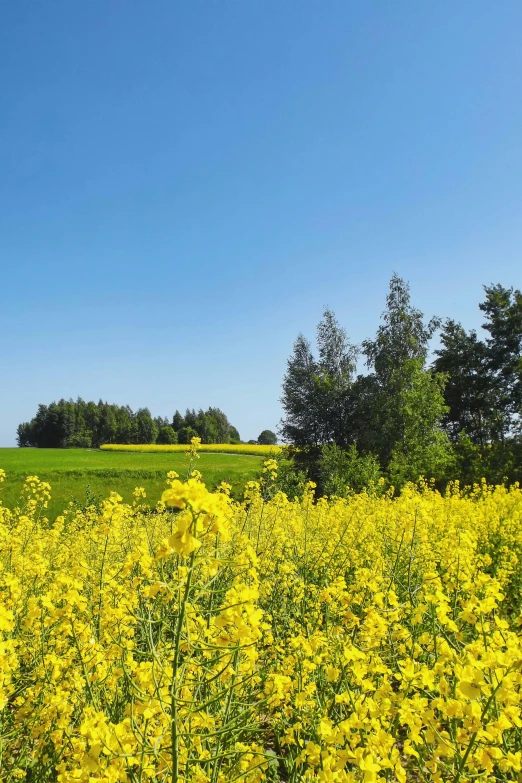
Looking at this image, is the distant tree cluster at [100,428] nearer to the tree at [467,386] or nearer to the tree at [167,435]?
the tree at [167,435]

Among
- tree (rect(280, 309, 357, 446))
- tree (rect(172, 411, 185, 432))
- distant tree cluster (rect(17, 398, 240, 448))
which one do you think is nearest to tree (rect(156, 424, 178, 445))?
Answer: distant tree cluster (rect(17, 398, 240, 448))

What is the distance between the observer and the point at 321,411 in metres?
25.7

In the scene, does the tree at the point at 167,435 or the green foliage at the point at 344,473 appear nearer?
the green foliage at the point at 344,473

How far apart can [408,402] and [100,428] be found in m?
67.3

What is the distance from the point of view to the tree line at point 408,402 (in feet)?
60.6

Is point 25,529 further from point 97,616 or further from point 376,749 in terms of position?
point 376,749

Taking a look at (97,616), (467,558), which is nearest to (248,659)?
Answer: (97,616)

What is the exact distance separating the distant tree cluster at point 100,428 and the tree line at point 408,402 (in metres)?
44.2

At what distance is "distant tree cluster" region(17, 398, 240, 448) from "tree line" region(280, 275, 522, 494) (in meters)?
44.2

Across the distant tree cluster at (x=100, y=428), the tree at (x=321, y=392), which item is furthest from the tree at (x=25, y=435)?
the tree at (x=321, y=392)

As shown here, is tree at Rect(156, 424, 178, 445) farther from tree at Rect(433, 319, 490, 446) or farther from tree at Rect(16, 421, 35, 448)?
tree at Rect(433, 319, 490, 446)

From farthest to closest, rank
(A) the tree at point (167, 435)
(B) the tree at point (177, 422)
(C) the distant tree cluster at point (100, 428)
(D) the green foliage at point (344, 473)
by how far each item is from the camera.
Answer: (B) the tree at point (177, 422)
(C) the distant tree cluster at point (100, 428)
(A) the tree at point (167, 435)
(D) the green foliage at point (344, 473)

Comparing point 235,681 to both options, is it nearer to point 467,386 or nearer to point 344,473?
point 344,473

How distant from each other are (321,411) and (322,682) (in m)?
22.8
